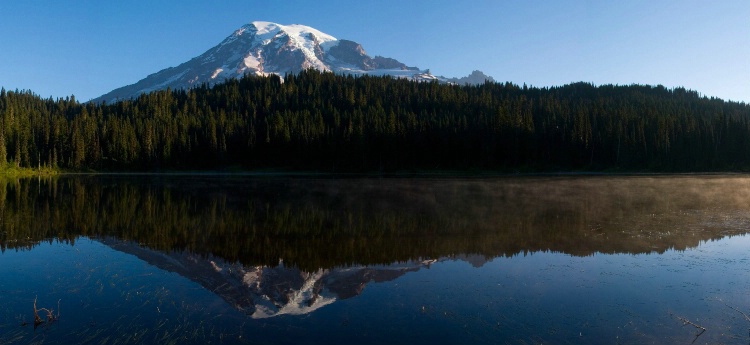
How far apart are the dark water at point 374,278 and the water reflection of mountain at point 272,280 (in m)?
0.08

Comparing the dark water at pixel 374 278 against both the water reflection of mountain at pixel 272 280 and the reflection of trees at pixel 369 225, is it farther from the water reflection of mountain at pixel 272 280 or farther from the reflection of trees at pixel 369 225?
the reflection of trees at pixel 369 225

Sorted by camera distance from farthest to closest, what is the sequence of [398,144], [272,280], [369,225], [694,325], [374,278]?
[398,144] < [369,225] < [374,278] < [272,280] < [694,325]

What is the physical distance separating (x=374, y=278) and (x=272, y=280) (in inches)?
154

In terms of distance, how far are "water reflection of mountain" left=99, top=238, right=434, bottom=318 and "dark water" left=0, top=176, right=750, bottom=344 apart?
0.08 m

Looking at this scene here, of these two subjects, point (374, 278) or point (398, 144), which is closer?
point (374, 278)

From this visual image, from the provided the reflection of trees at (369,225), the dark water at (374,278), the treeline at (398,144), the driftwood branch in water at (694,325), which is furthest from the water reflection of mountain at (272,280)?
the treeline at (398,144)

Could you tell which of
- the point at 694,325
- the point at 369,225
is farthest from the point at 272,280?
the point at 694,325

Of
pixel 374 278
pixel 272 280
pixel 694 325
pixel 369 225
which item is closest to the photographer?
pixel 694 325

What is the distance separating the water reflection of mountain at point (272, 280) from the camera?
14.9 meters

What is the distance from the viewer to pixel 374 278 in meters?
17.9

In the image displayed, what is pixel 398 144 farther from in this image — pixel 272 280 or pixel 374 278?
pixel 272 280

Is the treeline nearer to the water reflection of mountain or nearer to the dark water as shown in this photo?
the dark water

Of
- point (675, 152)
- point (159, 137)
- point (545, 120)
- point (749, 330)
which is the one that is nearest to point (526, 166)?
point (545, 120)

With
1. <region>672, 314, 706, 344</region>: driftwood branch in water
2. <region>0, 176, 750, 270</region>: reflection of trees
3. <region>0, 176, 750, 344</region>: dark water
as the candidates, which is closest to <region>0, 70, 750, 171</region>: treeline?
<region>0, 176, 750, 270</region>: reflection of trees
